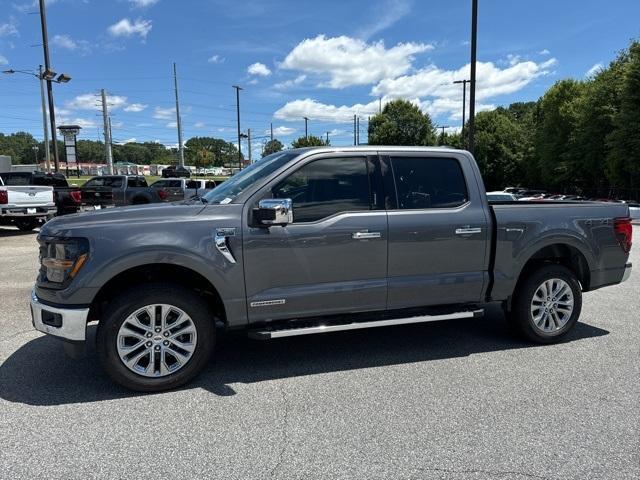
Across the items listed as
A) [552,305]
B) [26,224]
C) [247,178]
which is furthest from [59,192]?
[552,305]

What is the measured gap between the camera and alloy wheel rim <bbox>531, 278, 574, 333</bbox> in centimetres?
499

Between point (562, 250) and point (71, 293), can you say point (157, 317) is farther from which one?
point (562, 250)

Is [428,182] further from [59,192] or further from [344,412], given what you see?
[59,192]

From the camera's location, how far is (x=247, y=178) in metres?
4.61

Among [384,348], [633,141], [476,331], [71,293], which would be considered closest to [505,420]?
[384,348]

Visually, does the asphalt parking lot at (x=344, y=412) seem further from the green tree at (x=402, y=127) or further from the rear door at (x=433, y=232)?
the green tree at (x=402, y=127)

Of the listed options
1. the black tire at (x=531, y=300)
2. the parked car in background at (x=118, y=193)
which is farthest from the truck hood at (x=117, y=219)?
the parked car in background at (x=118, y=193)

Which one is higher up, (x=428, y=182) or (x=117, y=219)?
(x=428, y=182)

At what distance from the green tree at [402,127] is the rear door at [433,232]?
53.7 meters

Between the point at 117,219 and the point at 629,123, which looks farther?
the point at 629,123

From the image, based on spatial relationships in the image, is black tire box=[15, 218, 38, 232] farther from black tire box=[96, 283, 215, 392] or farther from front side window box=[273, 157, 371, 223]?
front side window box=[273, 157, 371, 223]

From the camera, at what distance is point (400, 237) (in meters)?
4.39

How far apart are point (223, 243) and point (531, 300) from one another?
303 centimetres

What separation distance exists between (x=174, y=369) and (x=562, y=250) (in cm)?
395
